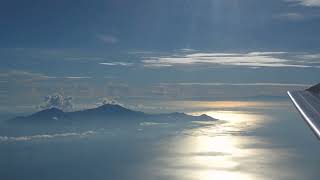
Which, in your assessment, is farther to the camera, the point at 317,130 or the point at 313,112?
the point at 313,112

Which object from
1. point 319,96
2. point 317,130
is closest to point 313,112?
point 317,130

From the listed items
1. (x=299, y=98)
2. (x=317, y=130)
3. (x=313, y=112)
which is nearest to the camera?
(x=317, y=130)

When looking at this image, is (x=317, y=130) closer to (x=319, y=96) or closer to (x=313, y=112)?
(x=313, y=112)

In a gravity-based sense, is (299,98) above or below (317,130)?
above

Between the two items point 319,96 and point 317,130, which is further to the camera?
point 319,96

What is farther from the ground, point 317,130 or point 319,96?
point 319,96

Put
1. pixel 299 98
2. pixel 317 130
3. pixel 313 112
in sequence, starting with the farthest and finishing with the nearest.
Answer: pixel 299 98
pixel 313 112
pixel 317 130
